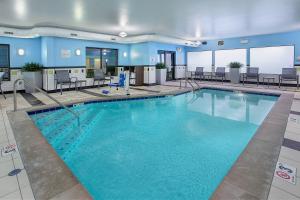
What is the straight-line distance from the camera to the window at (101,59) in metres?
10.3

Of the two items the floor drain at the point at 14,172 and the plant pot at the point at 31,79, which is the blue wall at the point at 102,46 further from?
the floor drain at the point at 14,172

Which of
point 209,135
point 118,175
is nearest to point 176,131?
point 209,135

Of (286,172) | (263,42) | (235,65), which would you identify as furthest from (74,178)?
(263,42)

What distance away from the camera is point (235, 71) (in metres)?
11.6

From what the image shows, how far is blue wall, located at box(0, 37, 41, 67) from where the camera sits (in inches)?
321

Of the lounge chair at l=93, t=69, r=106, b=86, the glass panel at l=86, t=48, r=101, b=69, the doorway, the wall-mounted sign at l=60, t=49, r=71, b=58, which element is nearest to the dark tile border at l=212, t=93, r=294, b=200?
the lounge chair at l=93, t=69, r=106, b=86

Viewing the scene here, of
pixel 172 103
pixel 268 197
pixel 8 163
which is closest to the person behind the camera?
pixel 268 197

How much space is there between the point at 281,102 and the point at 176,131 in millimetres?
3897

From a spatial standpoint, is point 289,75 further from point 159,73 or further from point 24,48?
point 24,48

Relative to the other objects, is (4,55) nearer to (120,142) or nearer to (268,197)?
(120,142)

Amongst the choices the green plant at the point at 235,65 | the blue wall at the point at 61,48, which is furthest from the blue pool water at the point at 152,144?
the green plant at the point at 235,65

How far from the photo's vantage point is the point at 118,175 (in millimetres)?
2746

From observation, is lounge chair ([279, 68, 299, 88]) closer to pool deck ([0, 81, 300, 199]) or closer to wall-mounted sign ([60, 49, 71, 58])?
pool deck ([0, 81, 300, 199])

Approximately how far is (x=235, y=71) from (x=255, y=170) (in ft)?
33.0
